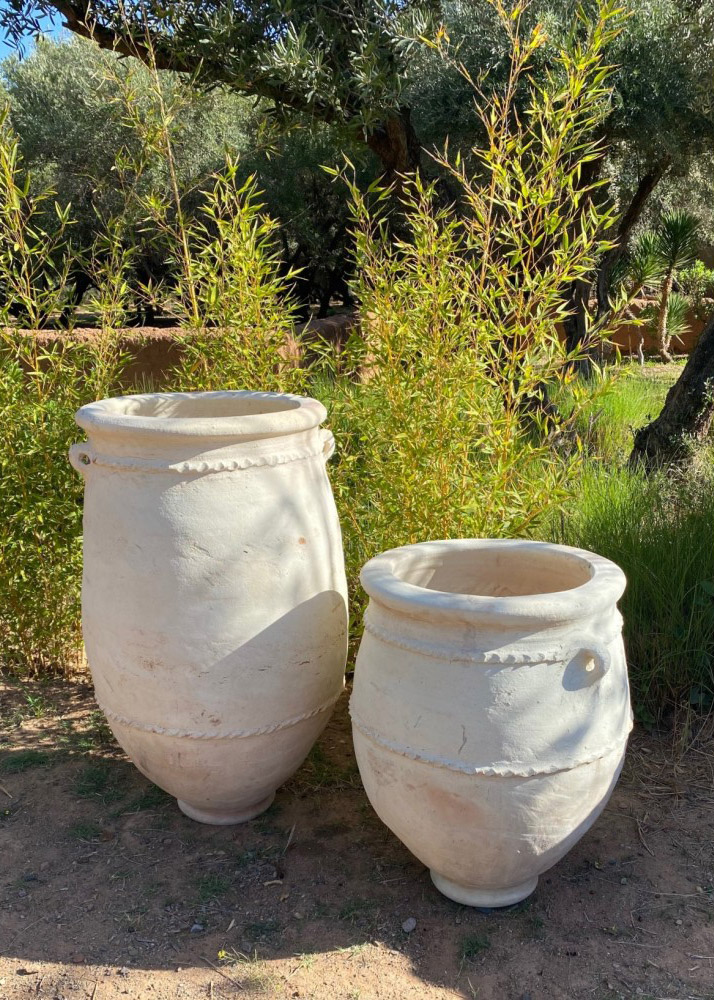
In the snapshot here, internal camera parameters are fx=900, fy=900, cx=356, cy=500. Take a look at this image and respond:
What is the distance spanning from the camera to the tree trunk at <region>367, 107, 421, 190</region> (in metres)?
5.37

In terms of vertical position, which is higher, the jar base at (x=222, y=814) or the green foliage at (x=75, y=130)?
the green foliage at (x=75, y=130)

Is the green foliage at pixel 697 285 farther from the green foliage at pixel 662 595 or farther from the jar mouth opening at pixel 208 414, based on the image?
the jar mouth opening at pixel 208 414

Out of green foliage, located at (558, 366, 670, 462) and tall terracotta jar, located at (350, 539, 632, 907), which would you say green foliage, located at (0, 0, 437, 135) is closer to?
green foliage, located at (558, 366, 670, 462)

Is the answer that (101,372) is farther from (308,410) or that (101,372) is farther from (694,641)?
(694,641)

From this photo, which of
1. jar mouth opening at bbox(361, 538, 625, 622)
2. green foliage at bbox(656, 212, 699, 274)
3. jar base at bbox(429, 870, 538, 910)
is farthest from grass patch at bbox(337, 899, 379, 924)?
green foliage at bbox(656, 212, 699, 274)

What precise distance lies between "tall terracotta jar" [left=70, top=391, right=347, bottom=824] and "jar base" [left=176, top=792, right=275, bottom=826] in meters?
0.11

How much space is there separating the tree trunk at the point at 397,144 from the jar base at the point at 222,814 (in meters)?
3.98

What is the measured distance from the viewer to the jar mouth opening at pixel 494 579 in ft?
6.05

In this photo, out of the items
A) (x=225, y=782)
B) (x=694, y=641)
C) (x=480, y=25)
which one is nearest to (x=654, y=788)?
(x=694, y=641)

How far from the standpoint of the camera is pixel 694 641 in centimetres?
296

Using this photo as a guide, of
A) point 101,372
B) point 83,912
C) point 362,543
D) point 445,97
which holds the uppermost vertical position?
point 445,97

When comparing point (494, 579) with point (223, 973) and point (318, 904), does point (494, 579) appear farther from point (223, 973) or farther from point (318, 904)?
point (223, 973)

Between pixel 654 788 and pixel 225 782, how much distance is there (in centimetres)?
125

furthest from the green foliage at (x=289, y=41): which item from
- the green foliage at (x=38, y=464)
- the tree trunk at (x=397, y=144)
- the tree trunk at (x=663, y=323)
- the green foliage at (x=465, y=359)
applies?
the tree trunk at (x=663, y=323)
